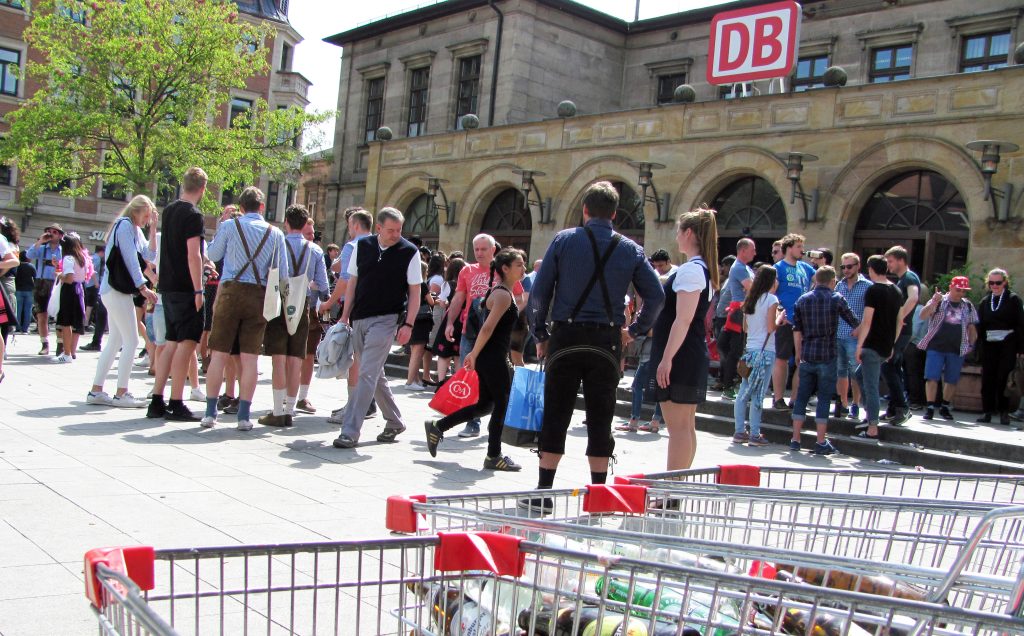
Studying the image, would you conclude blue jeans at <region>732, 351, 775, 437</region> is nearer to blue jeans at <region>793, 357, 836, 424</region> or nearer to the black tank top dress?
blue jeans at <region>793, 357, 836, 424</region>

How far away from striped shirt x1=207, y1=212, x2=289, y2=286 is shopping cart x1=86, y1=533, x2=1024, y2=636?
20.8 ft

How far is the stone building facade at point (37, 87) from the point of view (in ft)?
149

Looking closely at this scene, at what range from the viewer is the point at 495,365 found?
26.5 ft

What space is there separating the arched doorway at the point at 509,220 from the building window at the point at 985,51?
11.4 metres

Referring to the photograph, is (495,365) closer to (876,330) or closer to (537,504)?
(876,330)

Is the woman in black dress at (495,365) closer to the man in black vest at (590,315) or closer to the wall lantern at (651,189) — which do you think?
the man in black vest at (590,315)

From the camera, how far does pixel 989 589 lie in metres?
2.30

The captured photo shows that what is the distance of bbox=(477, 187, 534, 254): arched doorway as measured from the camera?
2672cm

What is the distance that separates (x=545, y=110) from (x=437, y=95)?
173 inches

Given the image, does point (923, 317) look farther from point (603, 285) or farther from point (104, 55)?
point (104, 55)

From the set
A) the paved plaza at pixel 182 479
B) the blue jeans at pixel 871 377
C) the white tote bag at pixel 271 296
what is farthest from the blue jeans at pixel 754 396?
the white tote bag at pixel 271 296

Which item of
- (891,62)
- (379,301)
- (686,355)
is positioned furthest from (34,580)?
(891,62)

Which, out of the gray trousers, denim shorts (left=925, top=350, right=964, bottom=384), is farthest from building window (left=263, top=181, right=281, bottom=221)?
the gray trousers

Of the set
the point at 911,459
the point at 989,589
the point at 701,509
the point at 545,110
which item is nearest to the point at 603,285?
the point at 701,509
